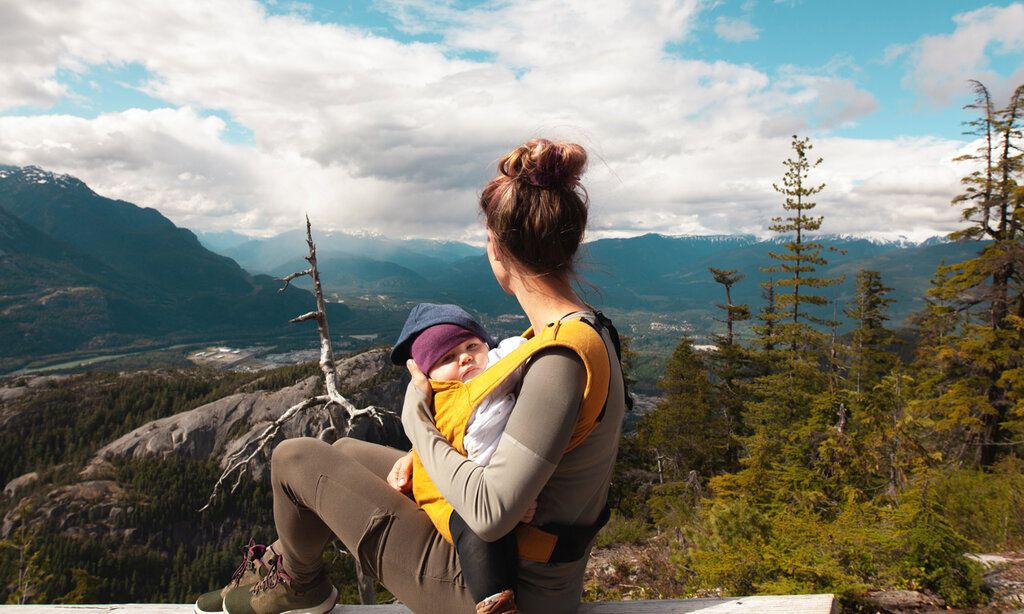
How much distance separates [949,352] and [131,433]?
98.8 m

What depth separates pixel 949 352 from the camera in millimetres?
17172

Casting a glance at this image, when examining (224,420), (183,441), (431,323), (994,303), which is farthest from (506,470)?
(183,441)

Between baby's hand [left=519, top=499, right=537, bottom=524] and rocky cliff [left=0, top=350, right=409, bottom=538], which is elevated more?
baby's hand [left=519, top=499, right=537, bottom=524]

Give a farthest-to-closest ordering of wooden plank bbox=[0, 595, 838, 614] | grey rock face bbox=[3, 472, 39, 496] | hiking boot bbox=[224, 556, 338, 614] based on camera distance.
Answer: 1. grey rock face bbox=[3, 472, 39, 496]
2. hiking boot bbox=[224, 556, 338, 614]
3. wooden plank bbox=[0, 595, 838, 614]

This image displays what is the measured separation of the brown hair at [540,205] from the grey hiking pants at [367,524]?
1282 millimetres

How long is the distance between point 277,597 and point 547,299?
2.27 m

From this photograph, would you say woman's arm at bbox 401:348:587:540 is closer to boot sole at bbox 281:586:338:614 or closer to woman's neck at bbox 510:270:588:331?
woman's neck at bbox 510:270:588:331

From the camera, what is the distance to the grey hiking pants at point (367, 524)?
2258 millimetres

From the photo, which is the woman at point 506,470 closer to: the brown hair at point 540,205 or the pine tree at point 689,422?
the brown hair at point 540,205

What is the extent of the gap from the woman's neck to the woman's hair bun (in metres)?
0.38

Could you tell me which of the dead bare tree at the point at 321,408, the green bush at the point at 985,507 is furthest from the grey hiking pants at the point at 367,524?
the green bush at the point at 985,507

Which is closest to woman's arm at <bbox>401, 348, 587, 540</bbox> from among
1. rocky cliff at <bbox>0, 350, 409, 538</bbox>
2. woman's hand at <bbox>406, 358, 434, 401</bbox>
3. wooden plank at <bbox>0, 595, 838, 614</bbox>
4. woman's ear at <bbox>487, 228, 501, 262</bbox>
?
woman's hand at <bbox>406, 358, 434, 401</bbox>

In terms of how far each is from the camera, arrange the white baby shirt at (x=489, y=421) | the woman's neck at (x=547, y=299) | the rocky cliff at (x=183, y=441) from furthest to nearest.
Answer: the rocky cliff at (x=183, y=441) < the woman's neck at (x=547, y=299) < the white baby shirt at (x=489, y=421)

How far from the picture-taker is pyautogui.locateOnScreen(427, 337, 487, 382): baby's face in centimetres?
221
